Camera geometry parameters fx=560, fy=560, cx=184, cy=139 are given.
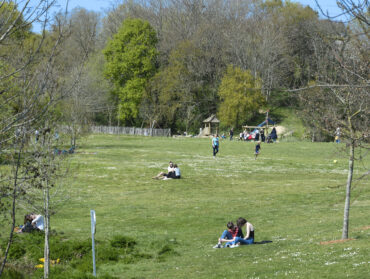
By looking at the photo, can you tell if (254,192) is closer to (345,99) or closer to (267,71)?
(345,99)

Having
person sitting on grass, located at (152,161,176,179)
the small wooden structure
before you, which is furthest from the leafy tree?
person sitting on grass, located at (152,161,176,179)

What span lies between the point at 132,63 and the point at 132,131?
1203 cm

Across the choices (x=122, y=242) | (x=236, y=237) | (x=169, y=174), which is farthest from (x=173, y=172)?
(x=236, y=237)

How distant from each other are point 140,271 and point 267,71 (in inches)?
3337

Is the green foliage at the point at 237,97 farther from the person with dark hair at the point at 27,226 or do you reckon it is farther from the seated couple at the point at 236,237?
the seated couple at the point at 236,237

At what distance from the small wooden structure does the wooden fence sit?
285 inches

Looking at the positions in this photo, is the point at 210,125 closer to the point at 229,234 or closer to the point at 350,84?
the point at 229,234

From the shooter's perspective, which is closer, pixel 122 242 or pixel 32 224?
pixel 122 242

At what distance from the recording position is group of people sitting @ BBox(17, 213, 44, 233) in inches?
933

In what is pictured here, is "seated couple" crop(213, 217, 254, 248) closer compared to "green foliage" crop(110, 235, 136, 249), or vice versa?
"seated couple" crop(213, 217, 254, 248)

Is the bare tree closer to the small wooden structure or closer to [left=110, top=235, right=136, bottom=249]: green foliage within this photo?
[left=110, top=235, right=136, bottom=249]: green foliage

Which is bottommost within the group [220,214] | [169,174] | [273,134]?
[220,214]

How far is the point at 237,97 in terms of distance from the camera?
89688 mm

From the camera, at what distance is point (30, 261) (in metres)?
21.2
